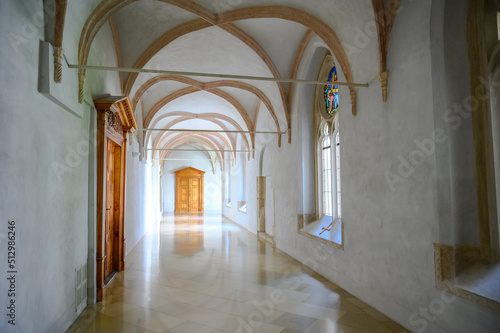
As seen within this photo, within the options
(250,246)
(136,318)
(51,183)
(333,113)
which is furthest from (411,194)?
(250,246)

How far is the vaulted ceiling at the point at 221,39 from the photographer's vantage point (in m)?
5.29

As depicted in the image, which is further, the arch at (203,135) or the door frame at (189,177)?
the door frame at (189,177)

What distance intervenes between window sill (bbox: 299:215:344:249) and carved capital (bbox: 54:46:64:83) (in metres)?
4.70

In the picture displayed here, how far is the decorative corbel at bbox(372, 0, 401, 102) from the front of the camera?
4.29m

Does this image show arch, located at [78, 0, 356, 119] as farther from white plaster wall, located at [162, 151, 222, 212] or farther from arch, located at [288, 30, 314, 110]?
white plaster wall, located at [162, 151, 222, 212]

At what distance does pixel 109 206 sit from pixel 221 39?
168 inches

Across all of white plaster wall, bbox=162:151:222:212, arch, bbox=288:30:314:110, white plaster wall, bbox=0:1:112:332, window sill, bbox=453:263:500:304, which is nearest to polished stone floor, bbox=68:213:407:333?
white plaster wall, bbox=0:1:112:332

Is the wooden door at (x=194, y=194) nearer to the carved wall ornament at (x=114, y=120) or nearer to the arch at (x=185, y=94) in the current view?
the arch at (x=185, y=94)

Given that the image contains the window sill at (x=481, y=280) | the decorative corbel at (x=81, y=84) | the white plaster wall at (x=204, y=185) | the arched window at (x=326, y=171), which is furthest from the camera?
the white plaster wall at (x=204, y=185)

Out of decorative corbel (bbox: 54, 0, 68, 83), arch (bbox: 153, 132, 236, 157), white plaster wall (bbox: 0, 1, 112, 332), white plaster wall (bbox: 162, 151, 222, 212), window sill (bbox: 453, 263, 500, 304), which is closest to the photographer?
white plaster wall (bbox: 0, 1, 112, 332)

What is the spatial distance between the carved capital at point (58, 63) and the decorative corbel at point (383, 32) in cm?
379

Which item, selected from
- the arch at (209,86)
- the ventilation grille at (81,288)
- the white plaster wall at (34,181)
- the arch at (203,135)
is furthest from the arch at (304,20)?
the arch at (203,135)

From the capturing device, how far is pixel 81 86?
4.25m

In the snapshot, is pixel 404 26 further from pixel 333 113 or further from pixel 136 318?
pixel 136 318
